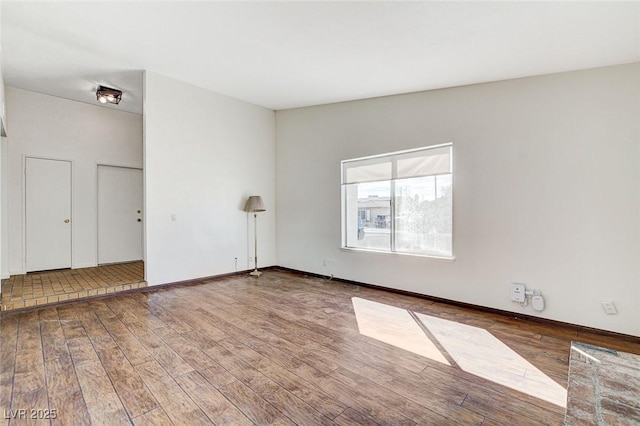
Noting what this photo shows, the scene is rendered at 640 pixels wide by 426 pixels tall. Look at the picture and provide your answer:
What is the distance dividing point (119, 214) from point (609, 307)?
25.3ft

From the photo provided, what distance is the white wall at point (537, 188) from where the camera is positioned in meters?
2.94

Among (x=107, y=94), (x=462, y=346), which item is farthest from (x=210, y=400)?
(x=107, y=94)

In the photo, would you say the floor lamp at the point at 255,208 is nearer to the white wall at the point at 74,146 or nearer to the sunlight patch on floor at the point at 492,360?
the white wall at the point at 74,146

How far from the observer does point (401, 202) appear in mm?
4469

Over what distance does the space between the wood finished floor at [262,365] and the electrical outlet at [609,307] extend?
25 cm

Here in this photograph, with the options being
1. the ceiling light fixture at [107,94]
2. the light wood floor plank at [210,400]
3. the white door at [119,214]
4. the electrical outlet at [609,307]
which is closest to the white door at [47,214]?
the white door at [119,214]

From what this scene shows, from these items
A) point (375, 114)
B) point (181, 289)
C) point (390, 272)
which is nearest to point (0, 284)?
point (181, 289)

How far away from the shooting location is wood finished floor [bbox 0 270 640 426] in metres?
1.83

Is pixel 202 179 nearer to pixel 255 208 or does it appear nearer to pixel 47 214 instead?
pixel 255 208

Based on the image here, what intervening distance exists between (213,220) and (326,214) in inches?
79.1

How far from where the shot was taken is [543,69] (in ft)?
10.5

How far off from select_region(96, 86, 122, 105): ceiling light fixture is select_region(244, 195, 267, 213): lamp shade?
2.80m

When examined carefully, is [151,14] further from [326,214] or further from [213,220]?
[326,214]

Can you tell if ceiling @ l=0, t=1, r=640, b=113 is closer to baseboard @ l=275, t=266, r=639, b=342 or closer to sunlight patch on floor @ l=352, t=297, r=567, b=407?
baseboard @ l=275, t=266, r=639, b=342
